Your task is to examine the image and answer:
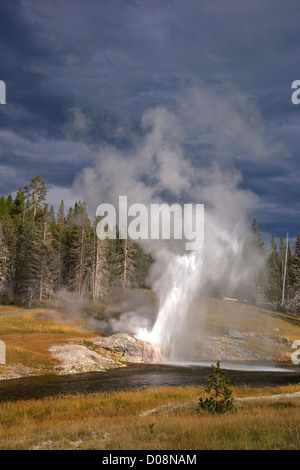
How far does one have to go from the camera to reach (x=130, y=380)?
32.6 m

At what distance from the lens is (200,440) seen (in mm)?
10258

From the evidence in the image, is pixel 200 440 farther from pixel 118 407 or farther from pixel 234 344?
pixel 234 344

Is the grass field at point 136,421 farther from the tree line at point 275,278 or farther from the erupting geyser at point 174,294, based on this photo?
the tree line at point 275,278

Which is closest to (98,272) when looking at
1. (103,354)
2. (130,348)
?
(130,348)

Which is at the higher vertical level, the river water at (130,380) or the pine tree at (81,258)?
the pine tree at (81,258)

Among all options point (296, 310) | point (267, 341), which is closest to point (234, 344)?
point (267, 341)

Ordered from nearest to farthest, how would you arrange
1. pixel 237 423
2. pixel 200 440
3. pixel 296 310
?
pixel 200 440
pixel 237 423
pixel 296 310

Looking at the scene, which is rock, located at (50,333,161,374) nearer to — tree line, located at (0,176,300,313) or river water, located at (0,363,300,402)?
river water, located at (0,363,300,402)

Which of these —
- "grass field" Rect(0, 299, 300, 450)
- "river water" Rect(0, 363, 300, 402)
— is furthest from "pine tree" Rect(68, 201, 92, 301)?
"river water" Rect(0, 363, 300, 402)

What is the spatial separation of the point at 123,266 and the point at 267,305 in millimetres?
40646

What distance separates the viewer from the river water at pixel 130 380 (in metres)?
27.0

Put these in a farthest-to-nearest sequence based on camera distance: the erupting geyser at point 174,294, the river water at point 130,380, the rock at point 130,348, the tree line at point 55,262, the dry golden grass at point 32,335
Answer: the tree line at point 55,262 < the erupting geyser at point 174,294 < the rock at point 130,348 < the dry golden grass at point 32,335 < the river water at point 130,380

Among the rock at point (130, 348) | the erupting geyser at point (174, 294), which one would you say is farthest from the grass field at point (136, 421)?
the erupting geyser at point (174, 294)

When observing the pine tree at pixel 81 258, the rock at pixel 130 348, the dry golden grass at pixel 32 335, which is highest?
the pine tree at pixel 81 258
